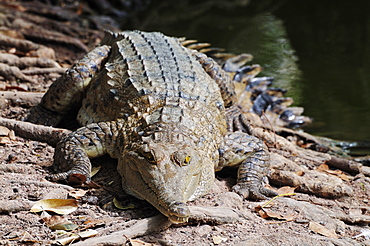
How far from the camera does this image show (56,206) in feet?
10.9

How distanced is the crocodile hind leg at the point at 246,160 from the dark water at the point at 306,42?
2686 millimetres

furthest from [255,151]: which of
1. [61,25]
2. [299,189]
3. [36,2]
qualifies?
[36,2]

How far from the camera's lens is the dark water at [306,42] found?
306 inches

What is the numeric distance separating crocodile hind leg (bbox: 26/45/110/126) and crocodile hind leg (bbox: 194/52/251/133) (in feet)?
3.72

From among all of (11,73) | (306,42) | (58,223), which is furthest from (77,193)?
(306,42)

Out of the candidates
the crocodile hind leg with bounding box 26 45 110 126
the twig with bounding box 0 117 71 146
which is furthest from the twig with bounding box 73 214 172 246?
the crocodile hind leg with bounding box 26 45 110 126

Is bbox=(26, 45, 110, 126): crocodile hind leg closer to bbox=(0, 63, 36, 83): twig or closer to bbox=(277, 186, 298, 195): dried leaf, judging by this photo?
bbox=(0, 63, 36, 83): twig

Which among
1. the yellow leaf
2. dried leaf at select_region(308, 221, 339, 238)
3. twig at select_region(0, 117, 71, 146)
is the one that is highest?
twig at select_region(0, 117, 71, 146)

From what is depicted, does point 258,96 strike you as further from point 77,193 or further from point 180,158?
point 77,193

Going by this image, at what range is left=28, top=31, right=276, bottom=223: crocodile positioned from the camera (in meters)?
3.40

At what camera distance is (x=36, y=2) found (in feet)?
36.8

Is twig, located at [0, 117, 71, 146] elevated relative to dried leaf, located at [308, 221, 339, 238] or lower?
elevated

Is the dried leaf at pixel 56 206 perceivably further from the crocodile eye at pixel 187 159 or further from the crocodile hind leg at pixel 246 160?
the crocodile hind leg at pixel 246 160


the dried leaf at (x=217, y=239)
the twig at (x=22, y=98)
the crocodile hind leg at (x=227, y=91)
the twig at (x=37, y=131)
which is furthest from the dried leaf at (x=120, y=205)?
the twig at (x=22, y=98)
